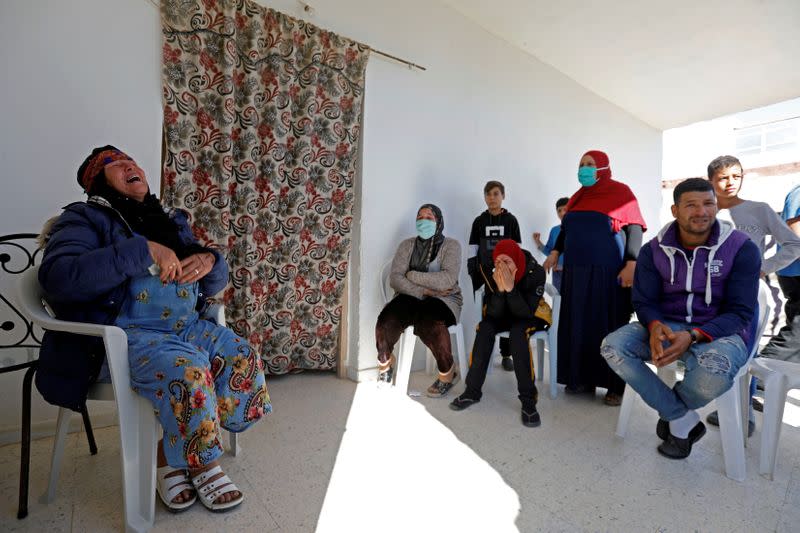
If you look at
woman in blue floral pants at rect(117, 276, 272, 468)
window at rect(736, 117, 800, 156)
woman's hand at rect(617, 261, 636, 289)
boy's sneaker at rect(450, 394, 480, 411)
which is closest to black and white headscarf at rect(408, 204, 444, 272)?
boy's sneaker at rect(450, 394, 480, 411)

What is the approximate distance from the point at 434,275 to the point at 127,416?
1.67 meters

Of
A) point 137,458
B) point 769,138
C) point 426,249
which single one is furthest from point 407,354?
point 769,138

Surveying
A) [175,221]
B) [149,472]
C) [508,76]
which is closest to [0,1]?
[175,221]

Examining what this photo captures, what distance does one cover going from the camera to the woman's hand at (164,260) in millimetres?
1279

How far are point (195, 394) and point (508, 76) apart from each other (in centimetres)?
322

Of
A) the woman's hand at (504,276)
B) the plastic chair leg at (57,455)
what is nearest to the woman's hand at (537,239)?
the woman's hand at (504,276)

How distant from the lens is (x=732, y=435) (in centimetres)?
156

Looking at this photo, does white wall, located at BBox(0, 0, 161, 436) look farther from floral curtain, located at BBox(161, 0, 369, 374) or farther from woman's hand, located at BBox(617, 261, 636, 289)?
woman's hand, located at BBox(617, 261, 636, 289)

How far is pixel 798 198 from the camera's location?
2.28 metres

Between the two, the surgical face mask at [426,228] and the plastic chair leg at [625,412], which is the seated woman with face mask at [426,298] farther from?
the plastic chair leg at [625,412]

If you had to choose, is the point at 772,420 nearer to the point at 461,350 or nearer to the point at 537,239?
the point at 461,350

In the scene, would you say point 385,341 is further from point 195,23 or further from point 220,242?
point 195,23

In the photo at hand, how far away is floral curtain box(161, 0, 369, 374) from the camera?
1.98 m

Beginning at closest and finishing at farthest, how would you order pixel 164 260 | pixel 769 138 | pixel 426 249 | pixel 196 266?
pixel 164 260 → pixel 196 266 → pixel 426 249 → pixel 769 138
